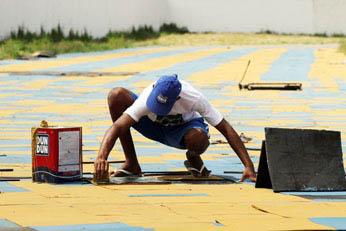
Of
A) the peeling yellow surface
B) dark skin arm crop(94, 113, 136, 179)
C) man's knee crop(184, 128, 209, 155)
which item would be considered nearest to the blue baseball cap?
dark skin arm crop(94, 113, 136, 179)

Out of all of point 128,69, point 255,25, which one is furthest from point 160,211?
point 255,25

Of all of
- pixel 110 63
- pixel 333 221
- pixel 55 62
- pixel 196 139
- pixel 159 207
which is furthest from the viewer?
pixel 55 62

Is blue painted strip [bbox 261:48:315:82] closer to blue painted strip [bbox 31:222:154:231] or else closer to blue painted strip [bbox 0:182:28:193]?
blue painted strip [bbox 0:182:28:193]

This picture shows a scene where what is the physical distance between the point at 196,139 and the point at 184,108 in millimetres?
257

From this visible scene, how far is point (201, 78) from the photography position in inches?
920

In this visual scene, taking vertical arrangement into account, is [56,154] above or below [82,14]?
above

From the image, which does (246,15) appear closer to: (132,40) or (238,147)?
(132,40)

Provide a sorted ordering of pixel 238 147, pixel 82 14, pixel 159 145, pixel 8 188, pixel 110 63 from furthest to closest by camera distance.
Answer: pixel 82 14 < pixel 110 63 < pixel 159 145 < pixel 238 147 < pixel 8 188

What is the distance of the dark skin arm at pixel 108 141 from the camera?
852cm

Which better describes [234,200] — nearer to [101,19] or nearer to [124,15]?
[101,19]

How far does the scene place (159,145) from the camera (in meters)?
12.1

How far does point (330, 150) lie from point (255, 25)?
49.0 m

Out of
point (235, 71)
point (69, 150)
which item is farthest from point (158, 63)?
point (69, 150)

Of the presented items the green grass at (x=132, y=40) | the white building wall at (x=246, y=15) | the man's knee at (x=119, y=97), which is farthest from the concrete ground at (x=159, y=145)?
the white building wall at (x=246, y=15)
